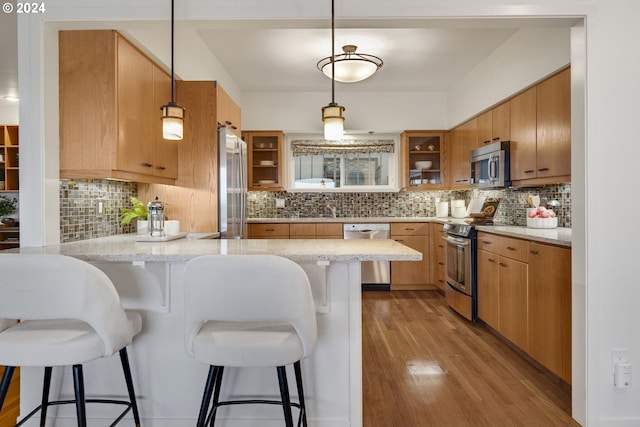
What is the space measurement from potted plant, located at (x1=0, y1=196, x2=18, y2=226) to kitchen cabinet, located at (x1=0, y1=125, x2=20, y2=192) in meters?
0.16

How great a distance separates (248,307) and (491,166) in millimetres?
3173

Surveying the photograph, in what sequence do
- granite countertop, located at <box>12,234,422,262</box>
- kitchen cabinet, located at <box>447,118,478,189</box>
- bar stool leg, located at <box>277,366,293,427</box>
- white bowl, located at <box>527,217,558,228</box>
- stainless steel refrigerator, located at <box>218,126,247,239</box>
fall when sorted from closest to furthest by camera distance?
bar stool leg, located at <box>277,366,293,427</box> < granite countertop, located at <box>12,234,422,262</box> < white bowl, located at <box>527,217,558,228</box> < stainless steel refrigerator, located at <box>218,126,247,239</box> < kitchen cabinet, located at <box>447,118,478,189</box>

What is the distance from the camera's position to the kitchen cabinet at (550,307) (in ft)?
7.52

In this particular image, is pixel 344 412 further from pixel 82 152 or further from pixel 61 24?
pixel 61 24

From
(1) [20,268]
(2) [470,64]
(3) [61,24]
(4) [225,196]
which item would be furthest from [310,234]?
(1) [20,268]

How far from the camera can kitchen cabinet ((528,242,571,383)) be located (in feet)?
7.52

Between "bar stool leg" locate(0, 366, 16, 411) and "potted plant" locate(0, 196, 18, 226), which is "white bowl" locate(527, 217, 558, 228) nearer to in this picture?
"bar stool leg" locate(0, 366, 16, 411)

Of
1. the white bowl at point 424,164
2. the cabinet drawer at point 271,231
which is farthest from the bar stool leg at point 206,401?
the white bowl at point 424,164

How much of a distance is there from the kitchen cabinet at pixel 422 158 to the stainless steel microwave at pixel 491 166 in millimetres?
980

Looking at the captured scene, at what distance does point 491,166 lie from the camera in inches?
149

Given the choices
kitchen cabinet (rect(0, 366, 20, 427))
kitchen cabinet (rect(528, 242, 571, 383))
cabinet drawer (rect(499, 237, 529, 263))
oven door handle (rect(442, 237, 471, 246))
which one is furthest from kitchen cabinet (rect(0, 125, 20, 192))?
kitchen cabinet (rect(528, 242, 571, 383))

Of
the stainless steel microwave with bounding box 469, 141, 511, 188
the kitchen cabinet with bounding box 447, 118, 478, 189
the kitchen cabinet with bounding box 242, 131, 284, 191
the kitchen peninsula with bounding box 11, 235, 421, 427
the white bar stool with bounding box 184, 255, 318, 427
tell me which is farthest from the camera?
the kitchen cabinet with bounding box 242, 131, 284, 191

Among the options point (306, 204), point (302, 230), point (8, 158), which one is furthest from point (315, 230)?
point (8, 158)

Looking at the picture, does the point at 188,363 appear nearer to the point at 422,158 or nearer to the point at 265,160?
the point at 265,160
